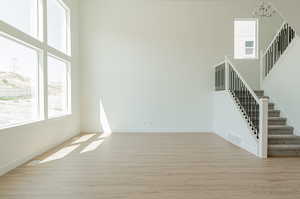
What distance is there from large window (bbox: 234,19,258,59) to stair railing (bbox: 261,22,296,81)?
962 millimetres

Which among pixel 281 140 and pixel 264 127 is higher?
pixel 264 127

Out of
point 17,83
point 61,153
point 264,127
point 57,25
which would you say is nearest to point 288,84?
point 264,127

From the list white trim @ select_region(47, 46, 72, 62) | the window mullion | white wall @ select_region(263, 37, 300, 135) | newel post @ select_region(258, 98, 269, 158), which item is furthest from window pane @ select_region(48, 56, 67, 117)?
white wall @ select_region(263, 37, 300, 135)

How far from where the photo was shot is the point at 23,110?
4.24m

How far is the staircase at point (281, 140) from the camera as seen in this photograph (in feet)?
14.7

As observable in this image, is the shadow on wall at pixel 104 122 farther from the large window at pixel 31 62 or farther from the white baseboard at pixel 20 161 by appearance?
the white baseboard at pixel 20 161

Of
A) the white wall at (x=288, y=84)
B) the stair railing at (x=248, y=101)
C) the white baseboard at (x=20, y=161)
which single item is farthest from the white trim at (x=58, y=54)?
the white wall at (x=288, y=84)

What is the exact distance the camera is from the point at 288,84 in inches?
214

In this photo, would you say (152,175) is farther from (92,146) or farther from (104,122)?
(104,122)

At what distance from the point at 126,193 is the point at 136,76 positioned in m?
5.05

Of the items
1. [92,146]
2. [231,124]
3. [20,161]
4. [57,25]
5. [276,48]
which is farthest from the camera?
[276,48]

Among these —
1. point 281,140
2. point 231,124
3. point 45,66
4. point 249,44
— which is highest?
point 249,44

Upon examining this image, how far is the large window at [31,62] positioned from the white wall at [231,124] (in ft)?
15.2

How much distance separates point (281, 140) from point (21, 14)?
6119 mm
